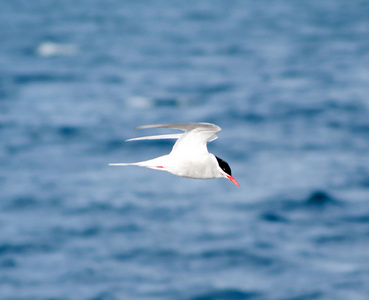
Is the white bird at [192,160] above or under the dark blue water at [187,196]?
under

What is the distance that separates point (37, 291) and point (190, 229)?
26.7 metres

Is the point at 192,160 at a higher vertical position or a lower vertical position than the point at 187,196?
lower

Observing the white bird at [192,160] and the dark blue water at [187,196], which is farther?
the dark blue water at [187,196]

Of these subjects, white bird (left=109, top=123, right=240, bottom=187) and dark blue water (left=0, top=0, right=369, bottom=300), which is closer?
white bird (left=109, top=123, right=240, bottom=187)

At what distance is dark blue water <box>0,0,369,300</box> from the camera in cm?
12238

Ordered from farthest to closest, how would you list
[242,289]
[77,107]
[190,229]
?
[77,107]
[190,229]
[242,289]

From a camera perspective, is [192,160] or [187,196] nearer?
[192,160]

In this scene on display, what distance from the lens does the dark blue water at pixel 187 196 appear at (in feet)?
401

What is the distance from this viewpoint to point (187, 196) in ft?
449

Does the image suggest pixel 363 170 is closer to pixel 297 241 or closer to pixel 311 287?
pixel 297 241

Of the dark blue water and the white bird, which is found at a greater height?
the dark blue water

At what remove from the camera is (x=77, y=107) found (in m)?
160

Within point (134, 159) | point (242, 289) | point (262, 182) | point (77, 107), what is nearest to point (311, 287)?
point (242, 289)

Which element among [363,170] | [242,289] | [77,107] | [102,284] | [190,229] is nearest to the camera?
[242,289]
